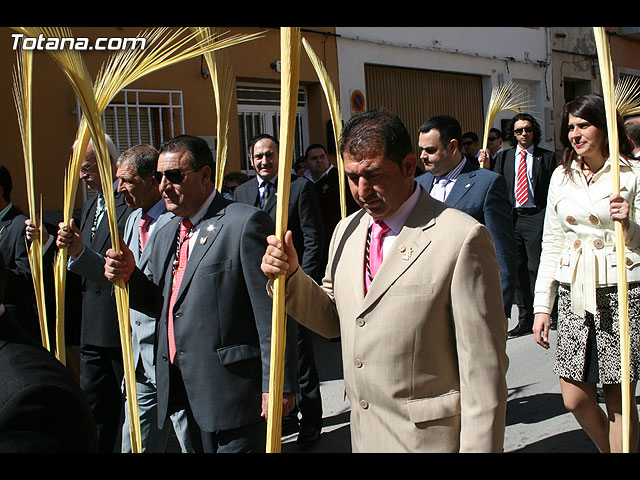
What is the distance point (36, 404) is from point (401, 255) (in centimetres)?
119

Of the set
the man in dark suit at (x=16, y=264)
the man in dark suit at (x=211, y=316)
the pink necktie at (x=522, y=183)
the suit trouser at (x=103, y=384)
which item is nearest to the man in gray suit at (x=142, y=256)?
the man in dark suit at (x=211, y=316)

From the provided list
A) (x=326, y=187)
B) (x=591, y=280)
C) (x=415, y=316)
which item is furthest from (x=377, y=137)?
(x=326, y=187)

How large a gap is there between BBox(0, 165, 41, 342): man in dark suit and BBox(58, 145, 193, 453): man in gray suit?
65 cm

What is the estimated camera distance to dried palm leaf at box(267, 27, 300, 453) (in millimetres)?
2090

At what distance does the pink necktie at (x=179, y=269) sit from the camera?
3217 mm

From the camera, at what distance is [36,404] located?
1547 millimetres

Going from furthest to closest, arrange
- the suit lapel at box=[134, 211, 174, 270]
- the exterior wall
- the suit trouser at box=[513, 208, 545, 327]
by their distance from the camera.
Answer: the exterior wall < the suit trouser at box=[513, 208, 545, 327] < the suit lapel at box=[134, 211, 174, 270]

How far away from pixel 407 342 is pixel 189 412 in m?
1.42

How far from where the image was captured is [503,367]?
90.0 inches

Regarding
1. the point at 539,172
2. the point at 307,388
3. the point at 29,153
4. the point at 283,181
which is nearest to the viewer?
the point at 283,181

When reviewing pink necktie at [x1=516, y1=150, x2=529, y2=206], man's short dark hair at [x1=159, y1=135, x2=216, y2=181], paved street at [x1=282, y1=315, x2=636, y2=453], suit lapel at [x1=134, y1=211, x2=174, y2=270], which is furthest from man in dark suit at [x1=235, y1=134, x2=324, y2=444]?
pink necktie at [x1=516, y1=150, x2=529, y2=206]

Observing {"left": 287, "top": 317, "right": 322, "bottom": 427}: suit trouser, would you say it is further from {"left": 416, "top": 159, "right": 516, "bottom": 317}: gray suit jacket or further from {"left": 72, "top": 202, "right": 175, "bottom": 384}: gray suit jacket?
{"left": 72, "top": 202, "right": 175, "bottom": 384}: gray suit jacket

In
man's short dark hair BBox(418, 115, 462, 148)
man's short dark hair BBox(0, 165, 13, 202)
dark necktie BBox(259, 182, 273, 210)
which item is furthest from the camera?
dark necktie BBox(259, 182, 273, 210)

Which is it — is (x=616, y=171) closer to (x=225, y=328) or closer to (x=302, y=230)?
(x=225, y=328)
